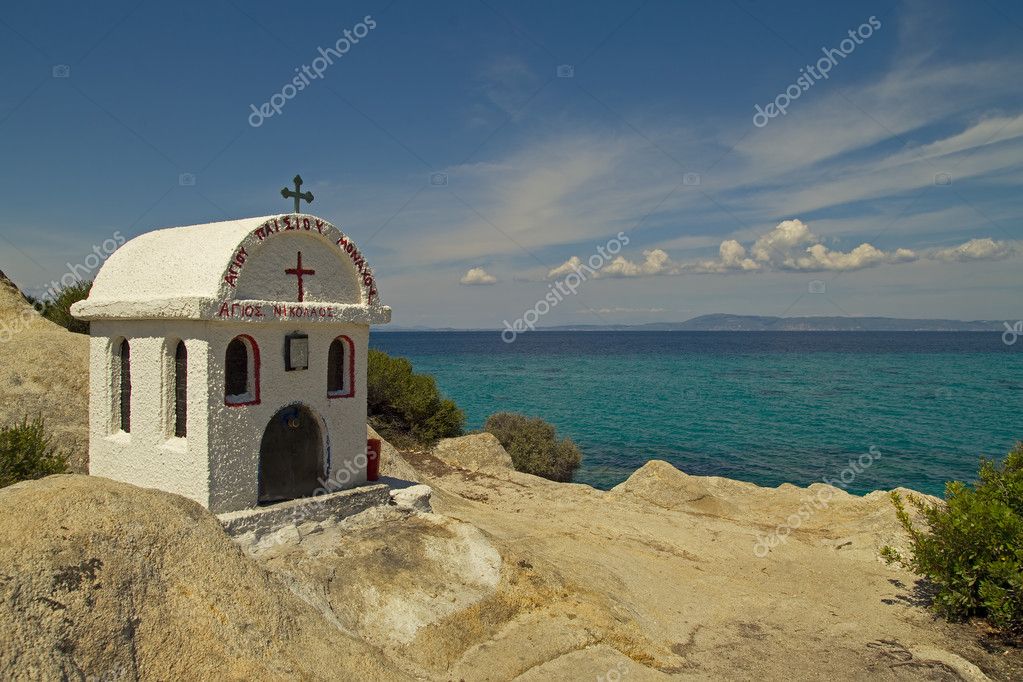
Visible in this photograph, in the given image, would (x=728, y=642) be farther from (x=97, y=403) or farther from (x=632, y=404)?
(x=632, y=404)

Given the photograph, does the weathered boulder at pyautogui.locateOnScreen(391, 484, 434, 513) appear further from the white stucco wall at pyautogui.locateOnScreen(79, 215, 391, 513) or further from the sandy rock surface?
the sandy rock surface

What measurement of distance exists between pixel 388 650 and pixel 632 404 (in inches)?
1848

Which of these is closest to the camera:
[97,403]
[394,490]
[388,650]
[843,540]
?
[388,650]

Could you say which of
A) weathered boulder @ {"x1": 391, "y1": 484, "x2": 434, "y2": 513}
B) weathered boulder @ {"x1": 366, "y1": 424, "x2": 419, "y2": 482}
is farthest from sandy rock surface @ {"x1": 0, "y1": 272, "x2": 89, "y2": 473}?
weathered boulder @ {"x1": 391, "y1": 484, "x2": 434, "y2": 513}

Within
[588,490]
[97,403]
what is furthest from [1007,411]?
[97,403]

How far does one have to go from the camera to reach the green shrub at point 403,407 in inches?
915

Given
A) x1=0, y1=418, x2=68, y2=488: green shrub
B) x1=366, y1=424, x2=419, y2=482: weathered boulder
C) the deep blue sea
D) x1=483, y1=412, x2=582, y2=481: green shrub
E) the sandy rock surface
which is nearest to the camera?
x1=0, y1=418, x2=68, y2=488: green shrub

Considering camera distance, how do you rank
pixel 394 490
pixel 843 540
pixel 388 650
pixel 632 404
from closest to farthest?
pixel 388 650 → pixel 394 490 → pixel 843 540 → pixel 632 404

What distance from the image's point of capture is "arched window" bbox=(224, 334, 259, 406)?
31.6 ft

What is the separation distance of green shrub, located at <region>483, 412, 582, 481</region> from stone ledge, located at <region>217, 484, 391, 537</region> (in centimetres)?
1534

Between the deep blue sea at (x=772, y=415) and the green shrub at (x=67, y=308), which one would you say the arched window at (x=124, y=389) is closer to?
the green shrub at (x=67, y=308)

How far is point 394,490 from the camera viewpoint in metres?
11.4

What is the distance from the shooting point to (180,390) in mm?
9641

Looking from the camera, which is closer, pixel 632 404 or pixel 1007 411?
pixel 1007 411
